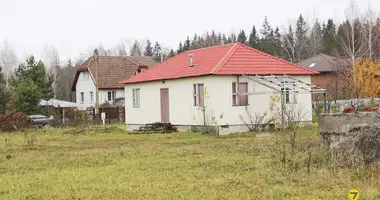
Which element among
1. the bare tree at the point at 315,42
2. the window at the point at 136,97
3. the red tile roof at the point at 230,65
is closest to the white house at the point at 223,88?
the red tile roof at the point at 230,65

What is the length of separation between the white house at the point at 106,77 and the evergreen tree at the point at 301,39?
25580mm

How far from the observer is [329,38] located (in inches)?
3036

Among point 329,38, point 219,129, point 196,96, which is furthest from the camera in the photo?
point 329,38

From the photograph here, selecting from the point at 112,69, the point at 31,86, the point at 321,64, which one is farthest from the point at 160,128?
the point at 321,64

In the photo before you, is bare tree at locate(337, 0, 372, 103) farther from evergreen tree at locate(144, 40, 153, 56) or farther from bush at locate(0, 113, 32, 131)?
evergreen tree at locate(144, 40, 153, 56)

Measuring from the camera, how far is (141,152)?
1625 centimetres

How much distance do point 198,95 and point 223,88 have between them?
67.2 inches

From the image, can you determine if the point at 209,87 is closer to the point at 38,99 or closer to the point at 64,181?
the point at 64,181

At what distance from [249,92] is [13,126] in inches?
645

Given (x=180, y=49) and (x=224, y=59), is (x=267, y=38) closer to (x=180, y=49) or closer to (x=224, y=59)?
(x=180, y=49)

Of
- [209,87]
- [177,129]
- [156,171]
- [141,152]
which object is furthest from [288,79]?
[156,171]

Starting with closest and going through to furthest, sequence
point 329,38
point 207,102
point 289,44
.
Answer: point 207,102 < point 289,44 < point 329,38

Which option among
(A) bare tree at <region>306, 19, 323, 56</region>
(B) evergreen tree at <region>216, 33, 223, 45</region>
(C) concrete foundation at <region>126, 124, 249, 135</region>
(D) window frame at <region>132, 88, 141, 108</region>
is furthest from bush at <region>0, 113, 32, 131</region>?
(B) evergreen tree at <region>216, 33, 223, 45</region>

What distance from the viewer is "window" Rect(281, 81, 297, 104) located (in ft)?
81.9
